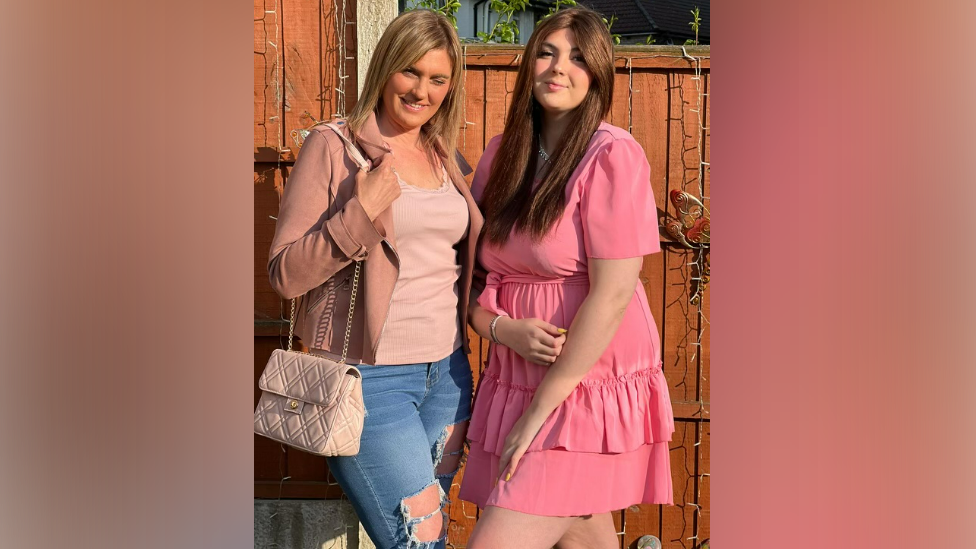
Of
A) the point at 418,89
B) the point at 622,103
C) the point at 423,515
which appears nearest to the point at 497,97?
the point at 622,103

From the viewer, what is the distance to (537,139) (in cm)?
245

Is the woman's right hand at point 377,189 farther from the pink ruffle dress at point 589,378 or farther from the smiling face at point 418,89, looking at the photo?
the pink ruffle dress at point 589,378

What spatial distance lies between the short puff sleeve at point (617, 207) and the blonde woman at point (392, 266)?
0.45 metres

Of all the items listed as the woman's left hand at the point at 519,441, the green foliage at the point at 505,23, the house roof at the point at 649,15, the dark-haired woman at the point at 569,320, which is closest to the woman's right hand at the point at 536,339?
the dark-haired woman at the point at 569,320

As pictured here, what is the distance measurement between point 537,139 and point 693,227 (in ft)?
3.93

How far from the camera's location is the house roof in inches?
676

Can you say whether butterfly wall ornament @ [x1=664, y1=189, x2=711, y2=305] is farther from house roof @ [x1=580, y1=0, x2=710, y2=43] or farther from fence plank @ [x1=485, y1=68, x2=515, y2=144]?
house roof @ [x1=580, y1=0, x2=710, y2=43]

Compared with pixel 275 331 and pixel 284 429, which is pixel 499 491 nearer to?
pixel 284 429

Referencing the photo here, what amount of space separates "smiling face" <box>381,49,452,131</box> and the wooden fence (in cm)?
97

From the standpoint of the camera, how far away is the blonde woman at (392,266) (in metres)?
2.31

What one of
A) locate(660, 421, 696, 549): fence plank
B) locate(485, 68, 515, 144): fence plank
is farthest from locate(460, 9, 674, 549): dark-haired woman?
locate(660, 421, 696, 549): fence plank

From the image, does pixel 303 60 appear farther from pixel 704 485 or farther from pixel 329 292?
pixel 704 485
